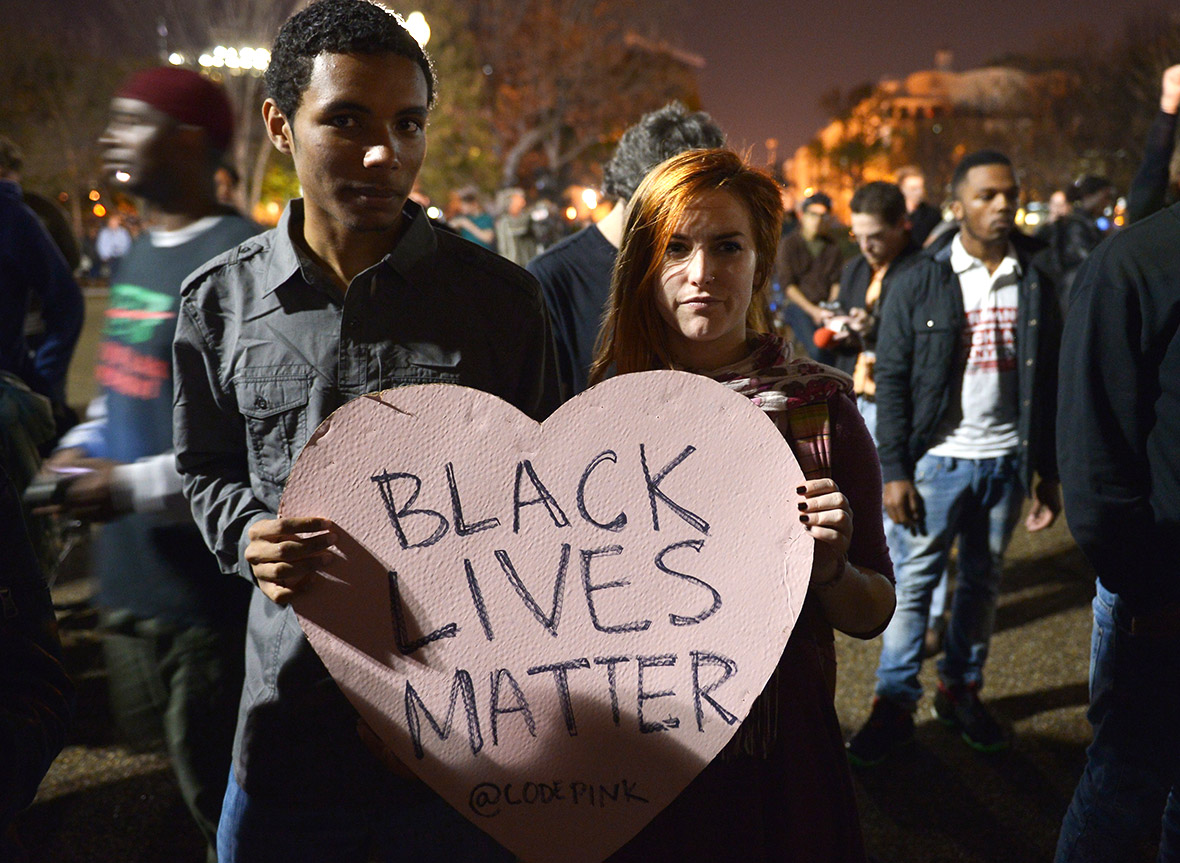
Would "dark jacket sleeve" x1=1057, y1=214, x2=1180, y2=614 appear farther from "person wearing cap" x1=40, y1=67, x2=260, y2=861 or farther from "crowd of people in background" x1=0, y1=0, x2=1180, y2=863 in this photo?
"person wearing cap" x1=40, y1=67, x2=260, y2=861

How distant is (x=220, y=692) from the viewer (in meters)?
2.05

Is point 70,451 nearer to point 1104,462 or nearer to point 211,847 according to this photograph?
point 211,847

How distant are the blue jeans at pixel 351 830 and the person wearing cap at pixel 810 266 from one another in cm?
539

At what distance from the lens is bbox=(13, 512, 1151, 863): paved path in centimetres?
272

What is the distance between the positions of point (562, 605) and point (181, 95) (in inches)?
68.6

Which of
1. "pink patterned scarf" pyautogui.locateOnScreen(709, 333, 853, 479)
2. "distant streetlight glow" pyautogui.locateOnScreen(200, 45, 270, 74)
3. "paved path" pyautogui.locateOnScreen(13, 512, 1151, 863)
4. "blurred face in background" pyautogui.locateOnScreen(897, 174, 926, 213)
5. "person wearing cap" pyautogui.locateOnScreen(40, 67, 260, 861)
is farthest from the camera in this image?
"distant streetlight glow" pyautogui.locateOnScreen(200, 45, 270, 74)

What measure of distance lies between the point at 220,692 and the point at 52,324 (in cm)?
244

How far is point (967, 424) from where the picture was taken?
318 cm

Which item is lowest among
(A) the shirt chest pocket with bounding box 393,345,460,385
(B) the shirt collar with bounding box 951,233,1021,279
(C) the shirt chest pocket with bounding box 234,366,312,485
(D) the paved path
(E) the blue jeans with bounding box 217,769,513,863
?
(D) the paved path

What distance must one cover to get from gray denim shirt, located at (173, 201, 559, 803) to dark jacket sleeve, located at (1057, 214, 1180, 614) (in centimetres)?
128

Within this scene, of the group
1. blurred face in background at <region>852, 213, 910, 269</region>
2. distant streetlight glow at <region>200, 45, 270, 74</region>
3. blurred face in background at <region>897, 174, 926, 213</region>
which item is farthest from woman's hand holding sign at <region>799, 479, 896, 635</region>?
A: distant streetlight glow at <region>200, 45, 270, 74</region>

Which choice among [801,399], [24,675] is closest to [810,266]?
[801,399]

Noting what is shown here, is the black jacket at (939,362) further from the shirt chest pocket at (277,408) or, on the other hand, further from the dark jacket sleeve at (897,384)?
A: the shirt chest pocket at (277,408)

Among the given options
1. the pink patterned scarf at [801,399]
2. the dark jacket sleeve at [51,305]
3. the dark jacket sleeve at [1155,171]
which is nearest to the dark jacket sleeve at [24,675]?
the pink patterned scarf at [801,399]
